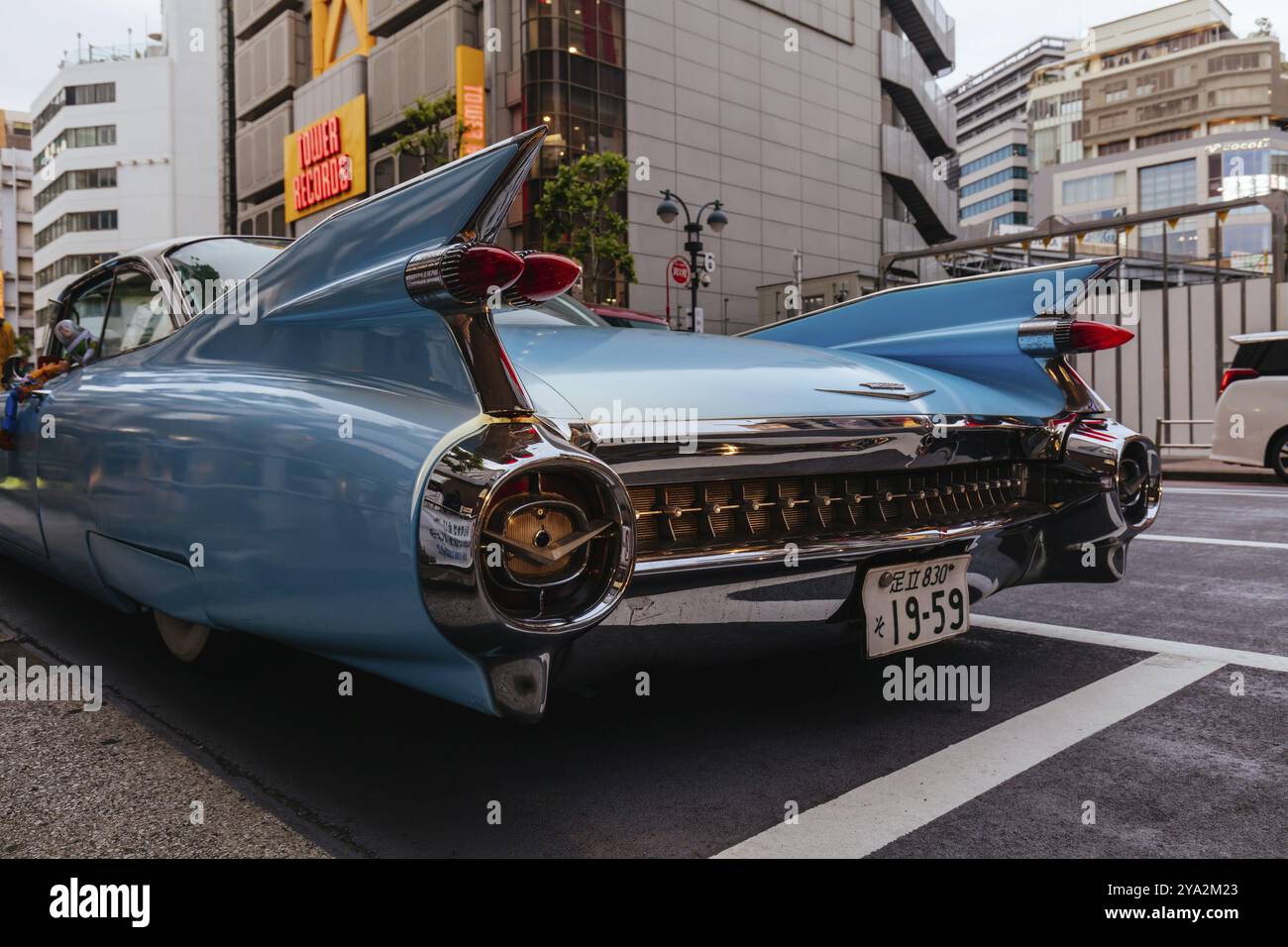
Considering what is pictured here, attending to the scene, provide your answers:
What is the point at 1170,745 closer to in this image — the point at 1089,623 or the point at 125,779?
the point at 1089,623

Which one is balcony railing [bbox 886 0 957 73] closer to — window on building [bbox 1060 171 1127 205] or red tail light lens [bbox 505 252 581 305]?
window on building [bbox 1060 171 1127 205]

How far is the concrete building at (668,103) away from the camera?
30.3 metres

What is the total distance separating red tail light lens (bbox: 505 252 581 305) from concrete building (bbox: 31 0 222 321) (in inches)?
2760

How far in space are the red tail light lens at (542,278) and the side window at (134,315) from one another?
5.04 feet

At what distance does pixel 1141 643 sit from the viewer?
3.42 meters

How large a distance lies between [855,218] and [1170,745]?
3975 cm

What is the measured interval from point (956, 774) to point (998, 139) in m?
116

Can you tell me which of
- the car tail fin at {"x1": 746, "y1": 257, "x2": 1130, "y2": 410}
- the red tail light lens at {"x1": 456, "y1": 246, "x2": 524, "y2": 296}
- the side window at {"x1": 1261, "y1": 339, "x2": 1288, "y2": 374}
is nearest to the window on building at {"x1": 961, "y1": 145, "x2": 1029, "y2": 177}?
the side window at {"x1": 1261, "y1": 339, "x2": 1288, "y2": 374}

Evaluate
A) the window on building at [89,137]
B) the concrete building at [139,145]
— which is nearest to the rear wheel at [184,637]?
the concrete building at [139,145]

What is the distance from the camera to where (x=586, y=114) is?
3009 centimetres

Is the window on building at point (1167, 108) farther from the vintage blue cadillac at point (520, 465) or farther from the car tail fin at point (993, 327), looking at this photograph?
the vintage blue cadillac at point (520, 465)

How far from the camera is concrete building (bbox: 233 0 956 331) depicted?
3031 centimetres

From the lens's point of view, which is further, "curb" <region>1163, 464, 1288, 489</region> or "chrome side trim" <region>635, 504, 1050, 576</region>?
"curb" <region>1163, 464, 1288, 489</region>
